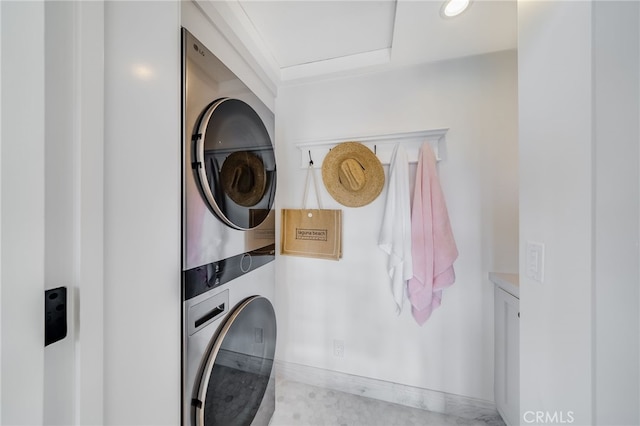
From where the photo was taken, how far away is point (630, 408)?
0.45 m

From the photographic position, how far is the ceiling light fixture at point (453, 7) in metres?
0.93

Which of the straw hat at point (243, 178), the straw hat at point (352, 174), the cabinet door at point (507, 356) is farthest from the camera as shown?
the straw hat at point (352, 174)

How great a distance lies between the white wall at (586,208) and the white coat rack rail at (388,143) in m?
0.60

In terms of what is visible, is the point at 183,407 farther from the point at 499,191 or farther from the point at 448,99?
the point at 448,99

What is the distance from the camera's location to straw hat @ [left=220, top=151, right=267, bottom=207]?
2.62 ft

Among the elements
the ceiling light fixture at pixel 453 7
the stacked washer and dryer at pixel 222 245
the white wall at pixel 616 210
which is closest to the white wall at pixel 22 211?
the stacked washer and dryer at pixel 222 245

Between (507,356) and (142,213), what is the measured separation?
67.4 inches

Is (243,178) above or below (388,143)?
below

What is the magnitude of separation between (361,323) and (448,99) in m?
1.52

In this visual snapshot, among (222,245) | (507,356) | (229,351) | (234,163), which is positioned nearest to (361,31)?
(234,163)

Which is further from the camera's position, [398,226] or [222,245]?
[398,226]

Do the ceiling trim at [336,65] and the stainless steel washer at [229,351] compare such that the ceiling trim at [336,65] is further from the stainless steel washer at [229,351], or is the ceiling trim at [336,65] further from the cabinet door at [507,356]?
the cabinet door at [507,356]

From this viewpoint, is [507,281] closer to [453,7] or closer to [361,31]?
[453,7]

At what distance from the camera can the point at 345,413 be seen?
130 cm
